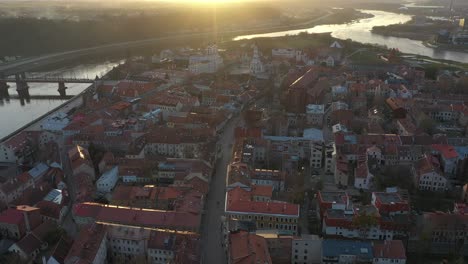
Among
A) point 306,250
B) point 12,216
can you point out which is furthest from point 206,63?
point 306,250

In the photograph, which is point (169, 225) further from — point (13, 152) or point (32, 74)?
point (32, 74)

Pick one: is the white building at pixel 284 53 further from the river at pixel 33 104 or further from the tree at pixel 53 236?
the tree at pixel 53 236

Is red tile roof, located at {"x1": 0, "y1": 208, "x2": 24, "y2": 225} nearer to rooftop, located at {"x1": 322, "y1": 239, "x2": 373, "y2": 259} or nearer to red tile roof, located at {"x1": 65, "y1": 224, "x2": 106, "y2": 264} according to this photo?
red tile roof, located at {"x1": 65, "y1": 224, "x2": 106, "y2": 264}

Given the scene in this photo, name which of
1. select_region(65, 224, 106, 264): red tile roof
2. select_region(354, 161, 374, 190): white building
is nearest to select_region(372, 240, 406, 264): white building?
select_region(354, 161, 374, 190): white building

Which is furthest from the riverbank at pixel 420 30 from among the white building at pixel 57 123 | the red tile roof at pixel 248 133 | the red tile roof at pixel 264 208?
the red tile roof at pixel 264 208

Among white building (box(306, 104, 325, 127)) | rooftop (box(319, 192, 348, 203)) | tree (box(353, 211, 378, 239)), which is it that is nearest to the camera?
tree (box(353, 211, 378, 239))

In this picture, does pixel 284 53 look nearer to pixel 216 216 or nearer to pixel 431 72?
pixel 431 72

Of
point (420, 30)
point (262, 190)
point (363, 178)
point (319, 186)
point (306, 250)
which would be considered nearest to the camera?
point (306, 250)
